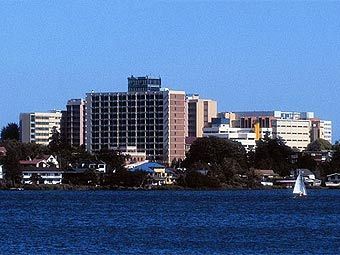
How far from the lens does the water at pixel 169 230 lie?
45225mm

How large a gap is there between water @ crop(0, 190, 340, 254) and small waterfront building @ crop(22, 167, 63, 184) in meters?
55.8

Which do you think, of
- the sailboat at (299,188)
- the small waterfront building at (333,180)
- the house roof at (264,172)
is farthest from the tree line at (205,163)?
the sailboat at (299,188)

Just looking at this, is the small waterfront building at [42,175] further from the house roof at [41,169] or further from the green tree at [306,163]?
the green tree at [306,163]

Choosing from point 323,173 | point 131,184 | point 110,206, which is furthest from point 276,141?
point 110,206

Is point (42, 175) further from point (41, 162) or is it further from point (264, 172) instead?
point (264, 172)

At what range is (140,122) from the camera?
7677 inches

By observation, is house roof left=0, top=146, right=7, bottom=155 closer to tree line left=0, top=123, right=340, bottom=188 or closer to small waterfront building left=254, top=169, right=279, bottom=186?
tree line left=0, top=123, right=340, bottom=188

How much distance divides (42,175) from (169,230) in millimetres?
85527

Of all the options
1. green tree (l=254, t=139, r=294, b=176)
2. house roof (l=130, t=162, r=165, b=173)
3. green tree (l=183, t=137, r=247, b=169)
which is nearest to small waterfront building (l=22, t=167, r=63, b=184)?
house roof (l=130, t=162, r=165, b=173)

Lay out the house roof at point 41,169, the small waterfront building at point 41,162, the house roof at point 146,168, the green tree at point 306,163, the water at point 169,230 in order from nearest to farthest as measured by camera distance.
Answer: the water at point 169,230 < the house roof at point 41,169 < the small waterfront building at point 41,162 < the house roof at point 146,168 < the green tree at point 306,163

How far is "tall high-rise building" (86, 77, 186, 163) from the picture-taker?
623ft

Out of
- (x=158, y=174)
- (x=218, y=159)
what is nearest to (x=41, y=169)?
(x=158, y=174)

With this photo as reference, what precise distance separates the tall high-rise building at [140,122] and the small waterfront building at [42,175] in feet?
160

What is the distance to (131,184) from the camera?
14312 centimetres
